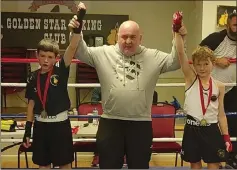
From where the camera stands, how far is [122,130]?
204cm

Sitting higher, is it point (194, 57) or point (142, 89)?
point (194, 57)

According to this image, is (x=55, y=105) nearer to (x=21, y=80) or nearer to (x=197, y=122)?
(x=197, y=122)

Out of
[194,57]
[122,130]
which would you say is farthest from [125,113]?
[194,57]

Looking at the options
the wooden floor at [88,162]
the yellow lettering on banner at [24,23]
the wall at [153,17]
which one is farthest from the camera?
the wall at [153,17]

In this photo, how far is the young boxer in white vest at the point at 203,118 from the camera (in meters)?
2.14

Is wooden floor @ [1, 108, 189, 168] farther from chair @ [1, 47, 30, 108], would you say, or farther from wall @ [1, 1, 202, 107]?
wall @ [1, 1, 202, 107]

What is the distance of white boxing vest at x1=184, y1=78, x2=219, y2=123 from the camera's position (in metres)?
2.15

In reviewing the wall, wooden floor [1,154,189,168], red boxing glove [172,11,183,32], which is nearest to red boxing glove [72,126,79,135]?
wooden floor [1,154,189,168]

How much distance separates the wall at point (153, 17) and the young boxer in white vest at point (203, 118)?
459 cm

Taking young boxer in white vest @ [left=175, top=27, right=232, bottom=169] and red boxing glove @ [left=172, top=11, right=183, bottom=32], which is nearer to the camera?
red boxing glove @ [left=172, top=11, right=183, bottom=32]

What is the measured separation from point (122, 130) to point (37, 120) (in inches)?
19.9

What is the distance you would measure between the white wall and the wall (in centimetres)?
101

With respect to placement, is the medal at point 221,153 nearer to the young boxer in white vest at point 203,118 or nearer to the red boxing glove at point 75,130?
the young boxer in white vest at point 203,118

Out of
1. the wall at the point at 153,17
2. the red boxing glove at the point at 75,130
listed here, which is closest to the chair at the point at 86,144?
the red boxing glove at the point at 75,130
